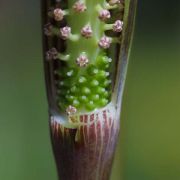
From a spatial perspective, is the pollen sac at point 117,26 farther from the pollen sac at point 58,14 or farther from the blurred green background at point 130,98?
the blurred green background at point 130,98

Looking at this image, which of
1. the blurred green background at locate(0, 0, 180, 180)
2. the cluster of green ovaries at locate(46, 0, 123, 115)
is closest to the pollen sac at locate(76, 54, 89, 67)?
the cluster of green ovaries at locate(46, 0, 123, 115)

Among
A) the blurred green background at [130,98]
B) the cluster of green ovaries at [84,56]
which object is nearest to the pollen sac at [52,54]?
the cluster of green ovaries at [84,56]

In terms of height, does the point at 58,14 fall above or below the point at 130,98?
above

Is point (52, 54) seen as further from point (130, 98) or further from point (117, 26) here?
point (130, 98)

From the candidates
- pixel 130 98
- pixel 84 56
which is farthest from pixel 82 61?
pixel 130 98

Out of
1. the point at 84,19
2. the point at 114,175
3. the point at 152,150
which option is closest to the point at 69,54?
the point at 84,19
